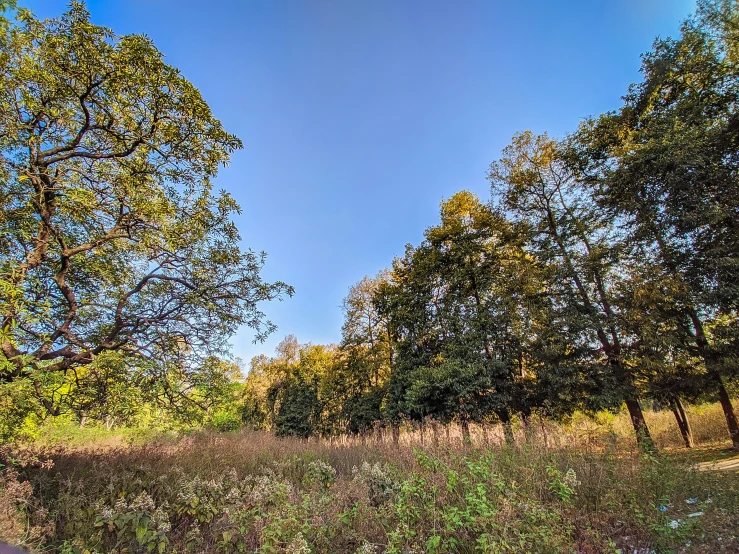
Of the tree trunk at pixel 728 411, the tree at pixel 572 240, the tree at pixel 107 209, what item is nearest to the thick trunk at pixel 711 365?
the tree trunk at pixel 728 411

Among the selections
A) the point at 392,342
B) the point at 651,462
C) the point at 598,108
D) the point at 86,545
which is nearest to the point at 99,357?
the point at 86,545

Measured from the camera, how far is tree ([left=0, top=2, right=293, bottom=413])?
4121 millimetres

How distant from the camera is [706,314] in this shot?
8734 mm

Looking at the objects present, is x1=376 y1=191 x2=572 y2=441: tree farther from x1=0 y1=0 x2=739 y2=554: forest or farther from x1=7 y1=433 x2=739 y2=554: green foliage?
x1=7 y1=433 x2=739 y2=554: green foliage

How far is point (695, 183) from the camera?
28.7ft

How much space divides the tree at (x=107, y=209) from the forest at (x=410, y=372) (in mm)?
39

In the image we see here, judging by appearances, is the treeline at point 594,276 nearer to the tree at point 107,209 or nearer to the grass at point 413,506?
the grass at point 413,506

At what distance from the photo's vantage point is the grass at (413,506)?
282 centimetres

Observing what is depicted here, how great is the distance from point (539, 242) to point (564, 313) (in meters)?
3.13

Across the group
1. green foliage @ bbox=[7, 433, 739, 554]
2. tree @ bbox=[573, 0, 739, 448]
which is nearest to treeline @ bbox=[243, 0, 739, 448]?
tree @ bbox=[573, 0, 739, 448]

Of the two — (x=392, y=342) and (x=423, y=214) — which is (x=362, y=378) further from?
(x=423, y=214)

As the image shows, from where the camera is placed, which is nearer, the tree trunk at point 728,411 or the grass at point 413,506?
the grass at point 413,506

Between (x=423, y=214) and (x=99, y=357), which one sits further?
(x=423, y=214)

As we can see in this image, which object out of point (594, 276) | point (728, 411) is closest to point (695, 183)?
point (594, 276)
